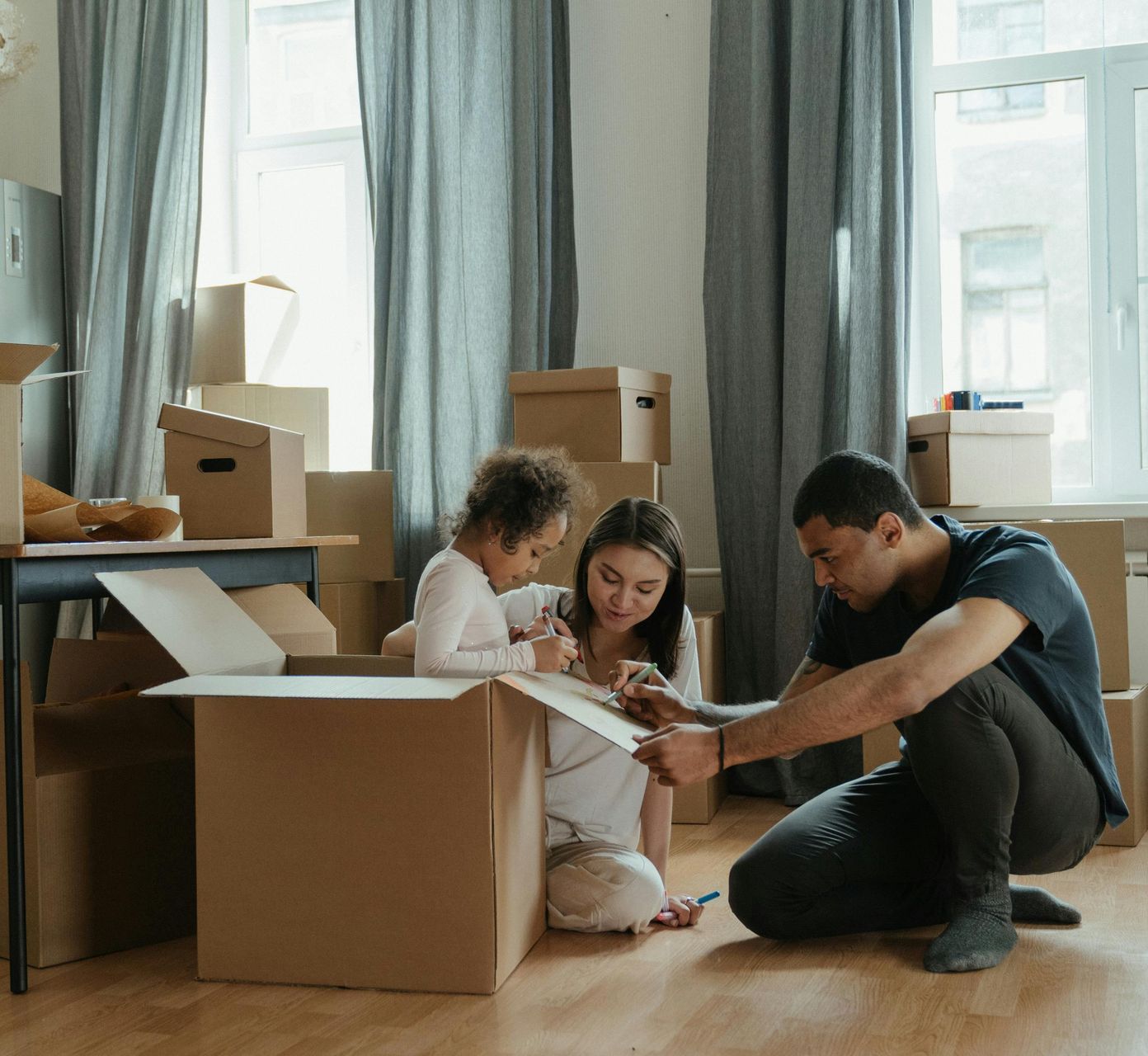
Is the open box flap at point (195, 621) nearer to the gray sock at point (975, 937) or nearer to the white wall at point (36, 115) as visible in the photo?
the gray sock at point (975, 937)

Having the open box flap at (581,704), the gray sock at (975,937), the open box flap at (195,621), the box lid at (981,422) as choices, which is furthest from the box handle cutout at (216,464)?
the box lid at (981,422)

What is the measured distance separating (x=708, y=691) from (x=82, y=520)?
1526 millimetres

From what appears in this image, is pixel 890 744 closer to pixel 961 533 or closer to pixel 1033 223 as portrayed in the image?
pixel 961 533

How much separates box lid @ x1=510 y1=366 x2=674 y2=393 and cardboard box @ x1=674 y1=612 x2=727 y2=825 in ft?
1.96

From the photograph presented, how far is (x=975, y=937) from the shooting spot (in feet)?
5.65

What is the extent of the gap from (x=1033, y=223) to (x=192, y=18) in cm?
254

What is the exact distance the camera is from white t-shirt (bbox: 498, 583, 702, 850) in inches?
78.4

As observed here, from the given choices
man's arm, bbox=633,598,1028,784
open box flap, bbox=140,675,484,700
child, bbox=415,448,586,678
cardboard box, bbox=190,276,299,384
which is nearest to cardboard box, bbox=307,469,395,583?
cardboard box, bbox=190,276,299,384

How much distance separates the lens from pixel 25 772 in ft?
5.88

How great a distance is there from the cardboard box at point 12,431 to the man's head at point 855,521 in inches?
43.8

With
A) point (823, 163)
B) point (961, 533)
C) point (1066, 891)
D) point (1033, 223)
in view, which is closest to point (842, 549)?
point (961, 533)

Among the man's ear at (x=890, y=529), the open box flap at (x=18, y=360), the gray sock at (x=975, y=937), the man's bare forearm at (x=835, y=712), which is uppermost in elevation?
the open box flap at (x=18, y=360)

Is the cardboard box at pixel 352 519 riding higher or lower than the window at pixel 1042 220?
lower

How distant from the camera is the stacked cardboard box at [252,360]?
131 inches
